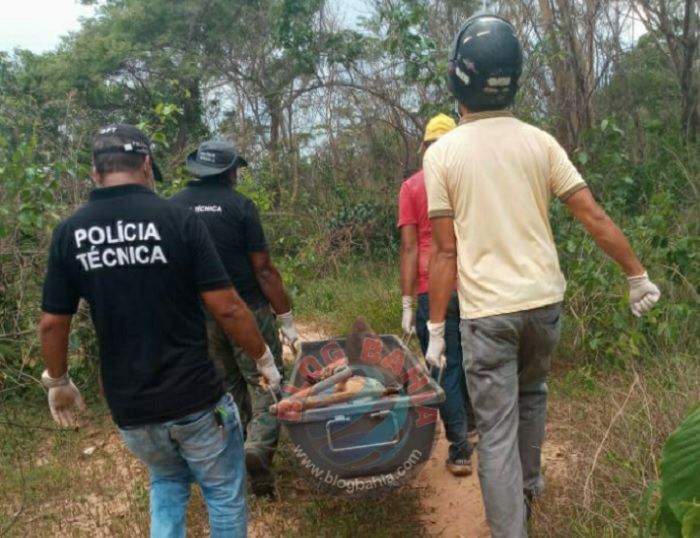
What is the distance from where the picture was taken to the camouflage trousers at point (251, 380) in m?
3.73

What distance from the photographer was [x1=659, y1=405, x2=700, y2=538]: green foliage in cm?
122

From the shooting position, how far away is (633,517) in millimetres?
2613

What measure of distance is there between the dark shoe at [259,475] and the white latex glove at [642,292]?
1952mm

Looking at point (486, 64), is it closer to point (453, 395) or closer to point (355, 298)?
point (453, 395)

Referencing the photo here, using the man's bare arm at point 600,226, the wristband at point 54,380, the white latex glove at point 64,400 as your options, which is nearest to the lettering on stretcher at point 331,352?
the white latex glove at point 64,400

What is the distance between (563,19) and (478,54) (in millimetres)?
5581

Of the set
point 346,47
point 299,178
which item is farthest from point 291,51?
point 299,178

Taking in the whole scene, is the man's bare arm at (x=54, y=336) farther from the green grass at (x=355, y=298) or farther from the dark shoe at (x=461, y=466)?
the green grass at (x=355, y=298)

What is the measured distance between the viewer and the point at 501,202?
8.75ft

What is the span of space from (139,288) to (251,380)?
1.56 meters

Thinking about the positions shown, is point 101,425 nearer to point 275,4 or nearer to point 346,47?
point 346,47

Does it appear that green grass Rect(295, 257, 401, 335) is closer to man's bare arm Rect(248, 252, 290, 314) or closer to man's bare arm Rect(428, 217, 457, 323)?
man's bare arm Rect(248, 252, 290, 314)

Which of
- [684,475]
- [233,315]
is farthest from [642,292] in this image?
[684,475]

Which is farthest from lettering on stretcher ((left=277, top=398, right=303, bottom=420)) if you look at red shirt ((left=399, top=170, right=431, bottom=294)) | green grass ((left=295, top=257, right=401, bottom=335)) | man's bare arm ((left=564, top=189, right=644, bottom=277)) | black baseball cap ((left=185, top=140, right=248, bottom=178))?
green grass ((left=295, top=257, right=401, bottom=335))
